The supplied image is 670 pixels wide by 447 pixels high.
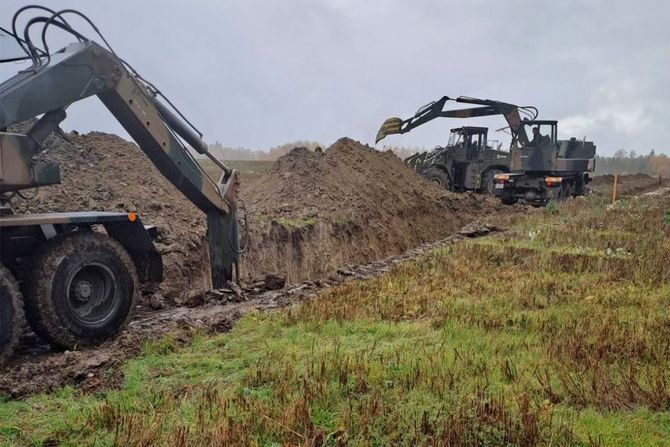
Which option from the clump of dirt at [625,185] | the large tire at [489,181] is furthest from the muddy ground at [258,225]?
the clump of dirt at [625,185]

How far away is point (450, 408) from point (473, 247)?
6688mm

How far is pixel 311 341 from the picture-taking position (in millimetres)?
5195

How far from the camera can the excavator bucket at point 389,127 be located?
22.7m

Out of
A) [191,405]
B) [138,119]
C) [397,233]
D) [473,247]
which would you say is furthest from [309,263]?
[191,405]

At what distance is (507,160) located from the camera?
21812 millimetres

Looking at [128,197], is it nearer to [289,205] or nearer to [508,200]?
[289,205]

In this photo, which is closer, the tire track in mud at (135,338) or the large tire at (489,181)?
the tire track in mud at (135,338)

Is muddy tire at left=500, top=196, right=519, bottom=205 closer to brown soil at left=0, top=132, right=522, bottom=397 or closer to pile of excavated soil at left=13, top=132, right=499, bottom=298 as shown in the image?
brown soil at left=0, top=132, right=522, bottom=397

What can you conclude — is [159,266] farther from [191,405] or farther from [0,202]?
[191,405]

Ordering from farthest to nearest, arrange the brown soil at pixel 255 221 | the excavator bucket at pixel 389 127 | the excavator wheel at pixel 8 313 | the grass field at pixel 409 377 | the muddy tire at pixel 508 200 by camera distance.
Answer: the excavator bucket at pixel 389 127
the muddy tire at pixel 508 200
the brown soil at pixel 255 221
the excavator wheel at pixel 8 313
the grass field at pixel 409 377

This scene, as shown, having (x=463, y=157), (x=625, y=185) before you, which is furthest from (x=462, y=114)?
(x=625, y=185)

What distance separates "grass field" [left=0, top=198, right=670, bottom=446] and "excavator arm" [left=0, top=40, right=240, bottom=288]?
6.20ft

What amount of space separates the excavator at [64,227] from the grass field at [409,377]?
0.92 metres

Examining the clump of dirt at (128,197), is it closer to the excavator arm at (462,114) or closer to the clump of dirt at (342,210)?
the clump of dirt at (342,210)
